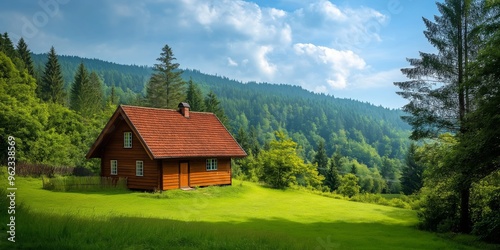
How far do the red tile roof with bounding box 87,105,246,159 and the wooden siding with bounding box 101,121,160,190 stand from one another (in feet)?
3.70

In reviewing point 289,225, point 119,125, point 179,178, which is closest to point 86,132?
point 119,125

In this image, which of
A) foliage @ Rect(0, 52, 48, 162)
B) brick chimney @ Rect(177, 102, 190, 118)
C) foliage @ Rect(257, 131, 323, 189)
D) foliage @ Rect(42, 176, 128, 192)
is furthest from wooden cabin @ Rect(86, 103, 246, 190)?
foliage @ Rect(0, 52, 48, 162)

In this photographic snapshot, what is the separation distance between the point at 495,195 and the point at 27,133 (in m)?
39.6

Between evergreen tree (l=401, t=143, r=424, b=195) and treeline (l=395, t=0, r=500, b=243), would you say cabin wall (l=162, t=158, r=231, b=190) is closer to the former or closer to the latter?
treeline (l=395, t=0, r=500, b=243)

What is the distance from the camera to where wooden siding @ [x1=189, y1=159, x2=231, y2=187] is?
3142cm

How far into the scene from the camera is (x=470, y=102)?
19797 millimetres

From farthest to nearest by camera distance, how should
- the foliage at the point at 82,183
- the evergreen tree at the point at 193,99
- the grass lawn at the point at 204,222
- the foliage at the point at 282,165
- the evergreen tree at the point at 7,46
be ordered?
the evergreen tree at the point at 193,99 < the evergreen tree at the point at 7,46 < the foliage at the point at 282,165 < the foliage at the point at 82,183 < the grass lawn at the point at 204,222

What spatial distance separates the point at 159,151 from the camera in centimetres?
2861

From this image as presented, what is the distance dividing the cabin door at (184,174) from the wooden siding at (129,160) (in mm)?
2270

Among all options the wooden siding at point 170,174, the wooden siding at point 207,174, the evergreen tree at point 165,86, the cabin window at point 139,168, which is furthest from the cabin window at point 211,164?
the evergreen tree at point 165,86

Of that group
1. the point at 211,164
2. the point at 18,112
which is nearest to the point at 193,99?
the point at 18,112

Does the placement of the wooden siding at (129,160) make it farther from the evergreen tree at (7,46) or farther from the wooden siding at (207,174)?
the evergreen tree at (7,46)

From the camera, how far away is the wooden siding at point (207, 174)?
31.4m

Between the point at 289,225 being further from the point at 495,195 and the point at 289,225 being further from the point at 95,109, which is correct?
the point at 95,109
